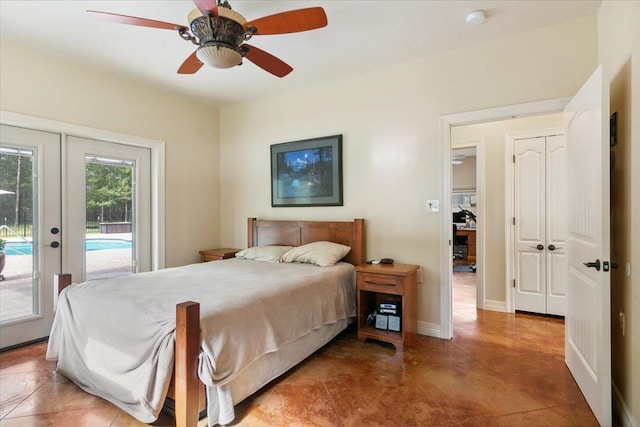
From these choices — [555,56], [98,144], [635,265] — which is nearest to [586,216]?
[635,265]

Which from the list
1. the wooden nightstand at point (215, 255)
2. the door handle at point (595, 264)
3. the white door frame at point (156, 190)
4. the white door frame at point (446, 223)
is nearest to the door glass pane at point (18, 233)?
the white door frame at point (156, 190)

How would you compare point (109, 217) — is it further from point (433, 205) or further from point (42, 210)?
point (433, 205)

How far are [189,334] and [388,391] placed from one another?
138cm

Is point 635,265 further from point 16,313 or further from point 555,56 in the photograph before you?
point 16,313

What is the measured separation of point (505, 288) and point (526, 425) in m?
2.38

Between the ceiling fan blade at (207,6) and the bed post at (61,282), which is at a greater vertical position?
the ceiling fan blade at (207,6)

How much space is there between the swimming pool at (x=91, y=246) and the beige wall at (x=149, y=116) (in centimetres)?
52

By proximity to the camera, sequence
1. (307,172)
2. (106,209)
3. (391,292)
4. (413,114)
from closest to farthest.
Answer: (391,292) < (413,114) < (106,209) < (307,172)

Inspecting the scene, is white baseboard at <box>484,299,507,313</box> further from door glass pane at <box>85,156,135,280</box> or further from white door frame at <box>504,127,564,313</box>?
door glass pane at <box>85,156,135,280</box>

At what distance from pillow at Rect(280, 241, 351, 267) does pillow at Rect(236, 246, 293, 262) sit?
108 millimetres

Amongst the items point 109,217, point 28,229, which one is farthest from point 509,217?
point 28,229

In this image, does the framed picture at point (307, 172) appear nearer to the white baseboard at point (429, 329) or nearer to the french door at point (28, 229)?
the white baseboard at point (429, 329)

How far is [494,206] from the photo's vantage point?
3979mm

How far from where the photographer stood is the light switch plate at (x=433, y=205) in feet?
10.2
